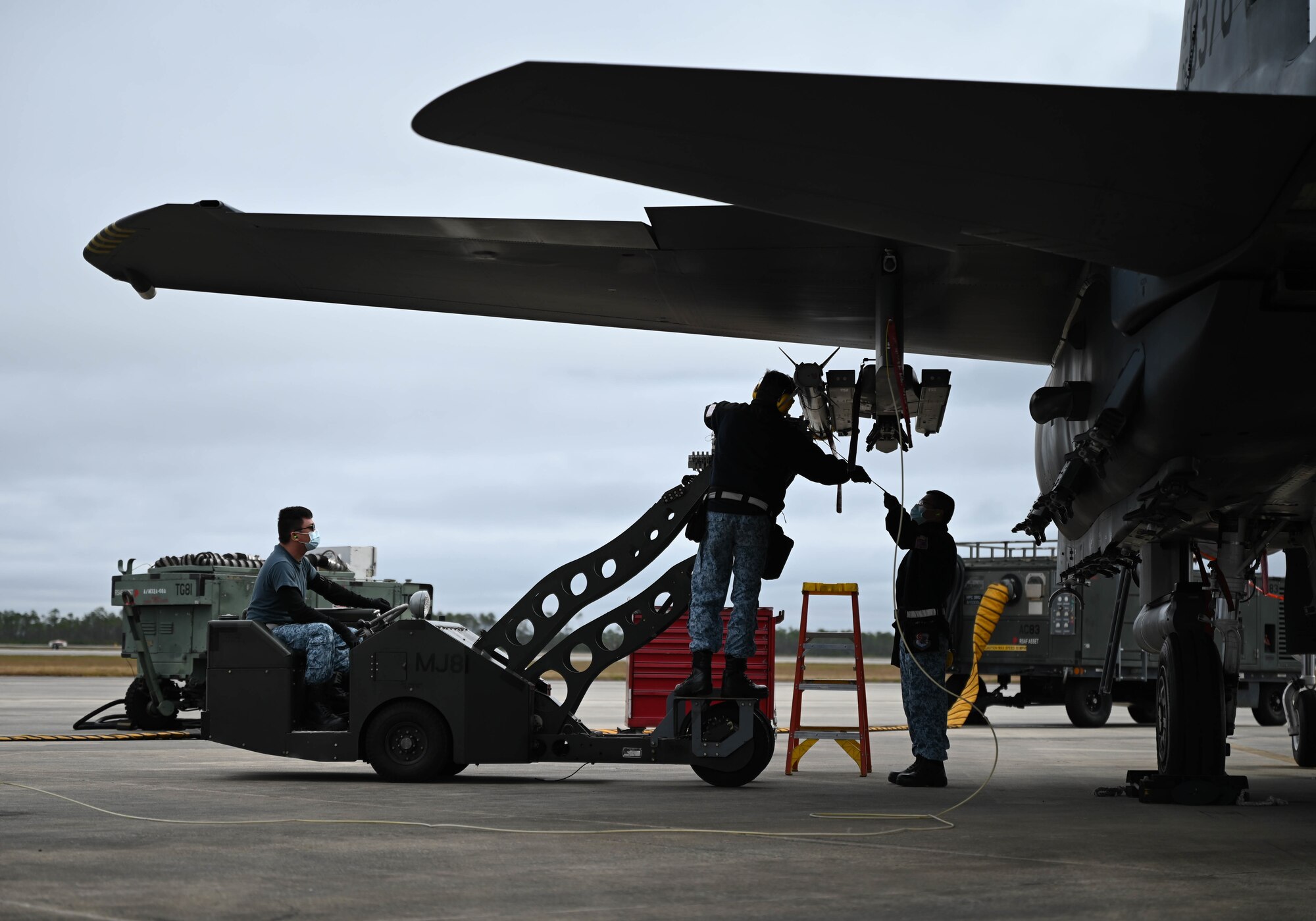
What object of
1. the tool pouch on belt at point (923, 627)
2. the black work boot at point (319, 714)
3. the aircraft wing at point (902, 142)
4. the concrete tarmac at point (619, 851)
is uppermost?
the aircraft wing at point (902, 142)

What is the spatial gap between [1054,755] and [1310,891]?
8.75 meters

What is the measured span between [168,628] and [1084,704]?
13.4 metres

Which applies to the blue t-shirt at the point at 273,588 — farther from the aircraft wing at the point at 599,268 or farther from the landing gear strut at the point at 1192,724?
the landing gear strut at the point at 1192,724

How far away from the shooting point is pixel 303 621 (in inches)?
353

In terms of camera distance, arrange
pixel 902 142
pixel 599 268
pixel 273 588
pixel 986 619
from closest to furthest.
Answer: pixel 902 142, pixel 599 268, pixel 273 588, pixel 986 619

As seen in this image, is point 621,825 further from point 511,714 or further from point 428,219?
point 428,219

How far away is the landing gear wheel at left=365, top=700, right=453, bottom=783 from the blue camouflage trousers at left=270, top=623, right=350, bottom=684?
0.54 metres

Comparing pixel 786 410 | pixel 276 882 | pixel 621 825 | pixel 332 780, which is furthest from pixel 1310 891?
pixel 332 780

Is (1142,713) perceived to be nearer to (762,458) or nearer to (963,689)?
(963,689)

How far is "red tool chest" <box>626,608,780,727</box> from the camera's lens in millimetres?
12914

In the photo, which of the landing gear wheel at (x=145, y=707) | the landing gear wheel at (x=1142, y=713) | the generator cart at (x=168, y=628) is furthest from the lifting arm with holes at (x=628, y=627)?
the landing gear wheel at (x=1142, y=713)

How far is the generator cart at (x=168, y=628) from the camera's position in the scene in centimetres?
1591

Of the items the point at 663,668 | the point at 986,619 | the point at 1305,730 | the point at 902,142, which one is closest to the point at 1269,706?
the point at 986,619

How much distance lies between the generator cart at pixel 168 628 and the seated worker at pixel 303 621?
21.9 feet
